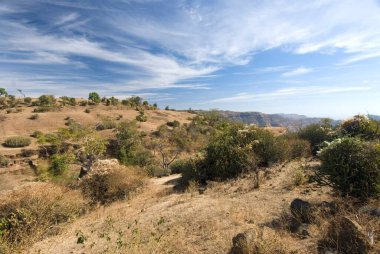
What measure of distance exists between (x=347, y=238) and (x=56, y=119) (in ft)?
167

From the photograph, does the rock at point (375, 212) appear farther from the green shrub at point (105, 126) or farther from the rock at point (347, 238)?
the green shrub at point (105, 126)

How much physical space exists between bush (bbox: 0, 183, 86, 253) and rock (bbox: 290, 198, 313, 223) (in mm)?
7773

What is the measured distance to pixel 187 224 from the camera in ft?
26.4

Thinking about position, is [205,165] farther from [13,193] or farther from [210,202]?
[13,193]

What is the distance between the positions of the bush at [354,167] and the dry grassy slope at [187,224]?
3.64 ft

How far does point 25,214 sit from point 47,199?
3.49 ft

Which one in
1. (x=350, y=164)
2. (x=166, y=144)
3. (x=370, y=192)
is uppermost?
(x=350, y=164)

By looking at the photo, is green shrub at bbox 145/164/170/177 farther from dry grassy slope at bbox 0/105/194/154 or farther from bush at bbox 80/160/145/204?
dry grassy slope at bbox 0/105/194/154

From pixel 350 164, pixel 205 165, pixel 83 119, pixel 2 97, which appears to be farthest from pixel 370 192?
pixel 2 97

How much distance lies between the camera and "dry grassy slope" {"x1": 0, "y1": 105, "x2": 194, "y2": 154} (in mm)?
42250

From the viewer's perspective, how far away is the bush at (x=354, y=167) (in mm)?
7258

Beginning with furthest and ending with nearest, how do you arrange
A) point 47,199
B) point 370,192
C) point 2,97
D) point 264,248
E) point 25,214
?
point 2,97 → point 47,199 → point 25,214 → point 370,192 → point 264,248

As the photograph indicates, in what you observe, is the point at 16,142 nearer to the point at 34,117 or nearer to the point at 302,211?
the point at 34,117

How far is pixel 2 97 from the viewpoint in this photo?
6394 cm
